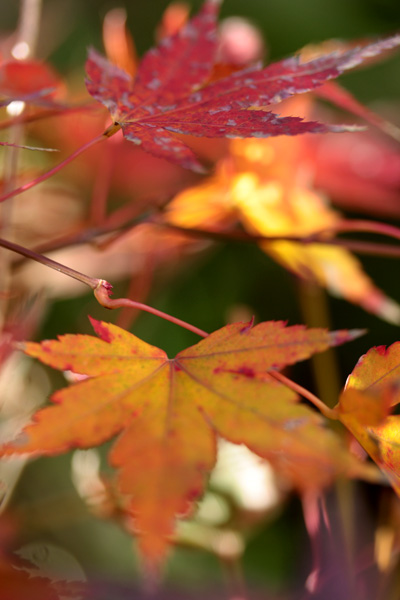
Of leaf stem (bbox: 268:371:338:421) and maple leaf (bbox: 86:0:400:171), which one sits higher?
maple leaf (bbox: 86:0:400:171)

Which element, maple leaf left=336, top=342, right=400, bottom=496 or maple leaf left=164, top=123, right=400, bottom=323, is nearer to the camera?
maple leaf left=336, top=342, right=400, bottom=496

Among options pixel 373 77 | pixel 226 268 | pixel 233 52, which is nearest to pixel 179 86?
pixel 233 52

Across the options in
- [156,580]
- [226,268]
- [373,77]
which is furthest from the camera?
[373,77]

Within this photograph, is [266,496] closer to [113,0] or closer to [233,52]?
[233,52]

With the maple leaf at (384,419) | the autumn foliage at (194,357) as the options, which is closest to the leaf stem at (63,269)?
the autumn foliage at (194,357)

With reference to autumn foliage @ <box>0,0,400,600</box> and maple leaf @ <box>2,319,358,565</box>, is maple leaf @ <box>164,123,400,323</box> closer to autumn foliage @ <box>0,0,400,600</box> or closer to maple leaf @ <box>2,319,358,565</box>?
autumn foliage @ <box>0,0,400,600</box>

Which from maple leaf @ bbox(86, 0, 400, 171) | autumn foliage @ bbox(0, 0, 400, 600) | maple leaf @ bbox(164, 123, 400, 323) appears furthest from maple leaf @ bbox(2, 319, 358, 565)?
maple leaf @ bbox(164, 123, 400, 323)
